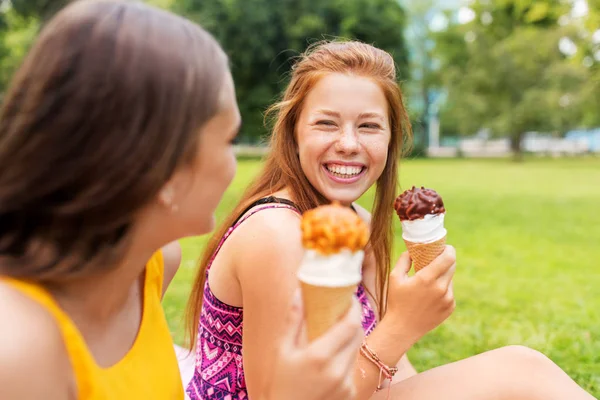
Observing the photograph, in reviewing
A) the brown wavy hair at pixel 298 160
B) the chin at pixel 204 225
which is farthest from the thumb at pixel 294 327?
the brown wavy hair at pixel 298 160

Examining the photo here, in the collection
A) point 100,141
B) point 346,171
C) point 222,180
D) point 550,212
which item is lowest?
point 550,212

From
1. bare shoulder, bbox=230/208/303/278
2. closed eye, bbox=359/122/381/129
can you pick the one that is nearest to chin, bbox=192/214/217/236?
bare shoulder, bbox=230/208/303/278

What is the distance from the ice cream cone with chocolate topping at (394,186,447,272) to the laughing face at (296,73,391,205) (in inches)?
14.5

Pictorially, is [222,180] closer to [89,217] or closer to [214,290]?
[89,217]

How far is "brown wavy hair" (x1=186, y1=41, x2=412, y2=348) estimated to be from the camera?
2582 millimetres

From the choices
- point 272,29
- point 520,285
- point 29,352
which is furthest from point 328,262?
point 272,29

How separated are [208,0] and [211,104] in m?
33.6

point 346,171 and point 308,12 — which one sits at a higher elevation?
point 346,171

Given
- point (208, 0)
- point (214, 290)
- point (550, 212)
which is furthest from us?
point (208, 0)

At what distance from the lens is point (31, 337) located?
1164mm

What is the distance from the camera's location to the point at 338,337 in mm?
1289

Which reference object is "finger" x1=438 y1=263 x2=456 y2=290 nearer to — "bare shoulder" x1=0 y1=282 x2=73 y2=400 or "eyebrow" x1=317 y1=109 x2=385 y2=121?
"eyebrow" x1=317 y1=109 x2=385 y2=121

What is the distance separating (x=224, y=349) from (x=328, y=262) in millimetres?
1142

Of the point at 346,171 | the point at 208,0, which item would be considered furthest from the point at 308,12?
the point at 346,171
